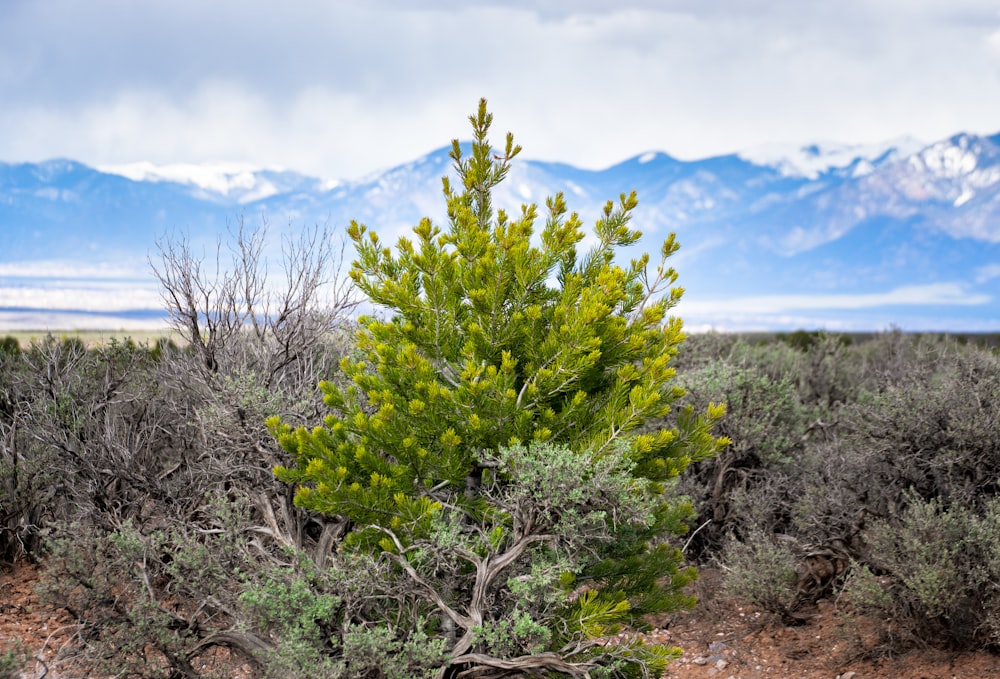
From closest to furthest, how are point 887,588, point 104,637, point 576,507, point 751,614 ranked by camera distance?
point 576,507
point 104,637
point 887,588
point 751,614

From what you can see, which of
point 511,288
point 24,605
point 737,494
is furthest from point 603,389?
point 24,605

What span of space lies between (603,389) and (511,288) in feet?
3.77

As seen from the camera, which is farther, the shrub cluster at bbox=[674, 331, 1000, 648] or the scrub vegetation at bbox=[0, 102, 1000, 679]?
the shrub cluster at bbox=[674, 331, 1000, 648]

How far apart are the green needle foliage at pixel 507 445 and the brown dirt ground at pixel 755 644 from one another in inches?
114

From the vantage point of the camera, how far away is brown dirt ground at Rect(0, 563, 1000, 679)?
8.61m

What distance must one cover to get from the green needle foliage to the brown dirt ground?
114 inches

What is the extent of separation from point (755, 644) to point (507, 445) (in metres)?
5.29

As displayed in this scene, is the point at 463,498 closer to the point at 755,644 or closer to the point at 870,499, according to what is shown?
the point at 755,644

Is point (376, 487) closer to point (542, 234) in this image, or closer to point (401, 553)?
point (401, 553)

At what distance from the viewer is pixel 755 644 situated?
1003cm

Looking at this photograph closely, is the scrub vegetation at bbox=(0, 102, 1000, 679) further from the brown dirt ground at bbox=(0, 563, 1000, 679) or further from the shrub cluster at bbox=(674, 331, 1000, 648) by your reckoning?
the brown dirt ground at bbox=(0, 563, 1000, 679)

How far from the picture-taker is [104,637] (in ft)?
21.9

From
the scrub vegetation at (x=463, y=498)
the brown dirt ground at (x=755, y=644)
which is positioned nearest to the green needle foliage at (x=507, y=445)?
the scrub vegetation at (x=463, y=498)

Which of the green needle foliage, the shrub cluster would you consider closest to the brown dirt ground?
the shrub cluster
